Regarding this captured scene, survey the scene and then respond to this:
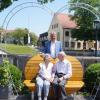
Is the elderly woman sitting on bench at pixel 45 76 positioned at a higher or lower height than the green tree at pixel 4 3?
lower

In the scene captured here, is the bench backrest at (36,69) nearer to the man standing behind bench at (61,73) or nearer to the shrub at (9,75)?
the shrub at (9,75)

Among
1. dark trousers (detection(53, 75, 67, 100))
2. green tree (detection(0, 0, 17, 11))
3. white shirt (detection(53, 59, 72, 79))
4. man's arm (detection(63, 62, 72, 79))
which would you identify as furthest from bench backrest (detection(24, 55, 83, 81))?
green tree (detection(0, 0, 17, 11))

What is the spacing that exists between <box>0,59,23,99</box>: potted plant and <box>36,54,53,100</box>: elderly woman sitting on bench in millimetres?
926

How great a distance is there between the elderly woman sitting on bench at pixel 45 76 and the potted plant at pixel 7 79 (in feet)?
3.04

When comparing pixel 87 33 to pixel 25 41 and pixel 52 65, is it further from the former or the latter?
pixel 52 65

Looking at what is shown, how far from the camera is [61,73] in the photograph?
33.3 ft

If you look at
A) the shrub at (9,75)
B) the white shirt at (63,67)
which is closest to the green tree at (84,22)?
the shrub at (9,75)

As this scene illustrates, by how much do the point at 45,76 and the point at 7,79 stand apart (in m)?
1.06

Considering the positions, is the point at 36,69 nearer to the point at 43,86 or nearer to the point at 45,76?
the point at 45,76

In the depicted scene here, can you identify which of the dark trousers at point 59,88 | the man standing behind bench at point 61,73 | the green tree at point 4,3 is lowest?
the dark trousers at point 59,88

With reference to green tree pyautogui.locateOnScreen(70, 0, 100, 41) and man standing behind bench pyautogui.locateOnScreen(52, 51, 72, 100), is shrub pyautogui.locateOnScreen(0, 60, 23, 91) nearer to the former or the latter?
man standing behind bench pyautogui.locateOnScreen(52, 51, 72, 100)

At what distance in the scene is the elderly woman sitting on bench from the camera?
9.73m

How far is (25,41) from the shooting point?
95.8 m

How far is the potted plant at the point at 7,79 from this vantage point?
10533mm
